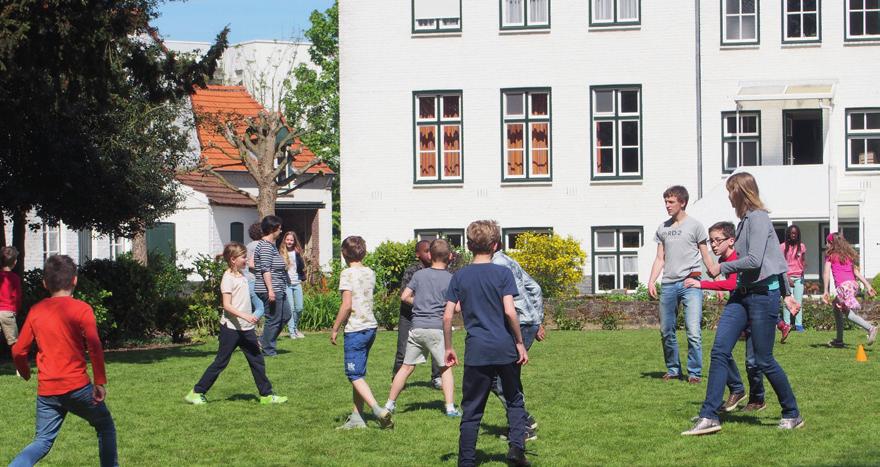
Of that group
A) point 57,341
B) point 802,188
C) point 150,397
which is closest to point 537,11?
point 802,188

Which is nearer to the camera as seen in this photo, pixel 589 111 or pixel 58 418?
pixel 58 418

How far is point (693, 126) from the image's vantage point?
32.8 m

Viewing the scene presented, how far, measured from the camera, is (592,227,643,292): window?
108 ft

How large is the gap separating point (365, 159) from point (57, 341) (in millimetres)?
25727

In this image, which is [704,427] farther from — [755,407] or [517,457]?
[517,457]

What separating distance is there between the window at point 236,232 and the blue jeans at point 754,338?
36.1m

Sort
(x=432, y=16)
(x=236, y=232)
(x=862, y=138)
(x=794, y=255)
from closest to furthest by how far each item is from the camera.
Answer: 1. (x=794, y=255)
2. (x=862, y=138)
3. (x=432, y=16)
4. (x=236, y=232)

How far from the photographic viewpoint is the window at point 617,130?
108 feet

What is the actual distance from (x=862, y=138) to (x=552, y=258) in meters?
8.51

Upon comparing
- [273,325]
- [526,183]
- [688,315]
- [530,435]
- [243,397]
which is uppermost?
[526,183]

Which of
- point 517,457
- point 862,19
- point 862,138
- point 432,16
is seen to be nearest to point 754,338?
point 517,457

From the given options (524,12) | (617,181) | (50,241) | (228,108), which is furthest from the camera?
(228,108)

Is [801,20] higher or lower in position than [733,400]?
higher

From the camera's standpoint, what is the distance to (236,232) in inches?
1805
